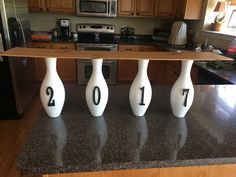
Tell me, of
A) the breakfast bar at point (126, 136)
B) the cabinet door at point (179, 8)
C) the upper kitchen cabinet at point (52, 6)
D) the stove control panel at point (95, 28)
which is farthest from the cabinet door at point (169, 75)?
the upper kitchen cabinet at point (52, 6)

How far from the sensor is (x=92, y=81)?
0.85m

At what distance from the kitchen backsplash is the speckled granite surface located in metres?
3.29

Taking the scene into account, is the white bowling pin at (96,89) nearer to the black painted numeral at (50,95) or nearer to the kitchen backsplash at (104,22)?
the black painted numeral at (50,95)

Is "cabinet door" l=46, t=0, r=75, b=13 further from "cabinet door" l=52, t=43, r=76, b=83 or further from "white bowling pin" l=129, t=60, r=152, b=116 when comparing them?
"white bowling pin" l=129, t=60, r=152, b=116

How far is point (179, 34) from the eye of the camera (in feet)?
10.9

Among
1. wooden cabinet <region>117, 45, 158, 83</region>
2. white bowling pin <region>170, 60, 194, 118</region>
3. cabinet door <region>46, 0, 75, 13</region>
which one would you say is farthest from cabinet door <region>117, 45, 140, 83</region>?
white bowling pin <region>170, 60, 194, 118</region>

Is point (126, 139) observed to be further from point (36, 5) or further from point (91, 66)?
point (36, 5)

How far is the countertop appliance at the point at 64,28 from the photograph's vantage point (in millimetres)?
3789

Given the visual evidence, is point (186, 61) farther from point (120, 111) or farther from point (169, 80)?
point (169, 80)

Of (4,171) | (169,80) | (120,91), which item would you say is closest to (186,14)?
(169,80)

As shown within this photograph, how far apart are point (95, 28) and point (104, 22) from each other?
310mm

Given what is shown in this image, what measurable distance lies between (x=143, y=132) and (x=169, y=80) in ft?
7.71

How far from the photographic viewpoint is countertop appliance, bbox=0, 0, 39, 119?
2.22 metres

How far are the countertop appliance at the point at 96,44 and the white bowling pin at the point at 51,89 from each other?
2793mm
